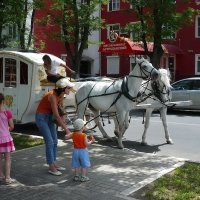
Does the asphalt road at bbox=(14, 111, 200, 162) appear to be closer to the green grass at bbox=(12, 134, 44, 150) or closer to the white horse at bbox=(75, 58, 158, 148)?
the white horse at bbox=(75, 58, 158, 148)

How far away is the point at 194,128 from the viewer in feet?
50.9

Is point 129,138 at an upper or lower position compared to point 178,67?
lower

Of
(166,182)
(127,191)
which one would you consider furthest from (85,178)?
(166,182)

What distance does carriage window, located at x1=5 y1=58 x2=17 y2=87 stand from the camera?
1389 cm

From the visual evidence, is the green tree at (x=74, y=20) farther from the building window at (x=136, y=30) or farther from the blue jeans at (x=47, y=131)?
the blue jeans at (x=47, y=131)

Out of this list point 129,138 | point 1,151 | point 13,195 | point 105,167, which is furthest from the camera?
point 129,138

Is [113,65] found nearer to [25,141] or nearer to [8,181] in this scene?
[25,141]

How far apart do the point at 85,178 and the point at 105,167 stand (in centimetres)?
111

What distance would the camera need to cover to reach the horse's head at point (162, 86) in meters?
11.5

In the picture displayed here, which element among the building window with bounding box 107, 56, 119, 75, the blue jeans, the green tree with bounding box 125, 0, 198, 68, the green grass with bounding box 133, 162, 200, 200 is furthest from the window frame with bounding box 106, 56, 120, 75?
the blue jeans

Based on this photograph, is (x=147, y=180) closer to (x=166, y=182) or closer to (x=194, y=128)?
(x=166, y=182)

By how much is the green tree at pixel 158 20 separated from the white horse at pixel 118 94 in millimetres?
12105

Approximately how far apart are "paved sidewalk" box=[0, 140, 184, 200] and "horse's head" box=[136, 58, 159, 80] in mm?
1948

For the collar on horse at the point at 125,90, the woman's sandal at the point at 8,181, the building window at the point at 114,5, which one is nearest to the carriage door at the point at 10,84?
the collar on horse at the point at 125,90
